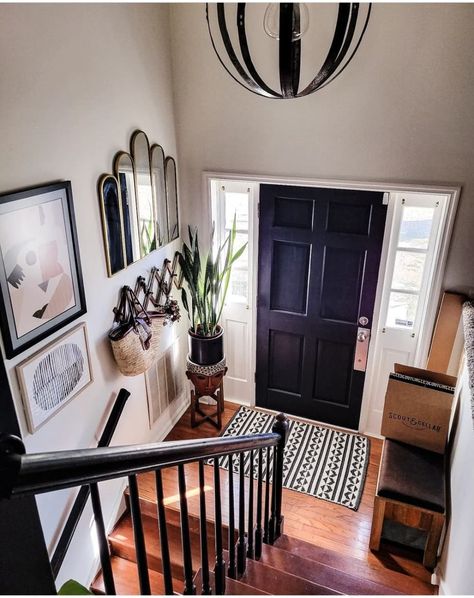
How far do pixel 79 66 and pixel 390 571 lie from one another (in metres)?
3.40

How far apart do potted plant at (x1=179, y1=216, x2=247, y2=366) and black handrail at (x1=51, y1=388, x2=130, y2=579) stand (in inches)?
34.9

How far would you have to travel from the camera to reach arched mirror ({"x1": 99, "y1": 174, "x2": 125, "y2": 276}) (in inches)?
106

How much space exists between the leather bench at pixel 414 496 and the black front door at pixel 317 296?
3.06ft

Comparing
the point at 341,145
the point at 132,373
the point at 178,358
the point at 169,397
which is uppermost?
the point at 341,145

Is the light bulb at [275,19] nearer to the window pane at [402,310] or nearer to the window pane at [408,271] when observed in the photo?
the window pane at [408,271]

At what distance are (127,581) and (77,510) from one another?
0.58m

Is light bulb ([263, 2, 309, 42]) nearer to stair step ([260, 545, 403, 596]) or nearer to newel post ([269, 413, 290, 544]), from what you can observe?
newel post ([269, 413, 290, 544])

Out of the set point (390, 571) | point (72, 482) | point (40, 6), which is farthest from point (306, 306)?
point (72, 482)

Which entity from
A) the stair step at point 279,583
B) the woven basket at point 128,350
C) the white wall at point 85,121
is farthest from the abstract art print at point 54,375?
the stair step at point 279,583

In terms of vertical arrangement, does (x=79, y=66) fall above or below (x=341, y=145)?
above

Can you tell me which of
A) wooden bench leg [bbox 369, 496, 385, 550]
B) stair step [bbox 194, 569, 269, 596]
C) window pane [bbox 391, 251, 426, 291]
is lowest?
wooden bench leg [bbox 369, 496, 385, 550]

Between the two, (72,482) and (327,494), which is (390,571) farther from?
(72,482)

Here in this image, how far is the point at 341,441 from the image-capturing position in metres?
3.88

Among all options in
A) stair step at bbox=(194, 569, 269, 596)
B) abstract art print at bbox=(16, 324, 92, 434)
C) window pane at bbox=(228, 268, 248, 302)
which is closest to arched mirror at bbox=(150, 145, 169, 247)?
window pane at bbox=(228, 268, 248, 302)
